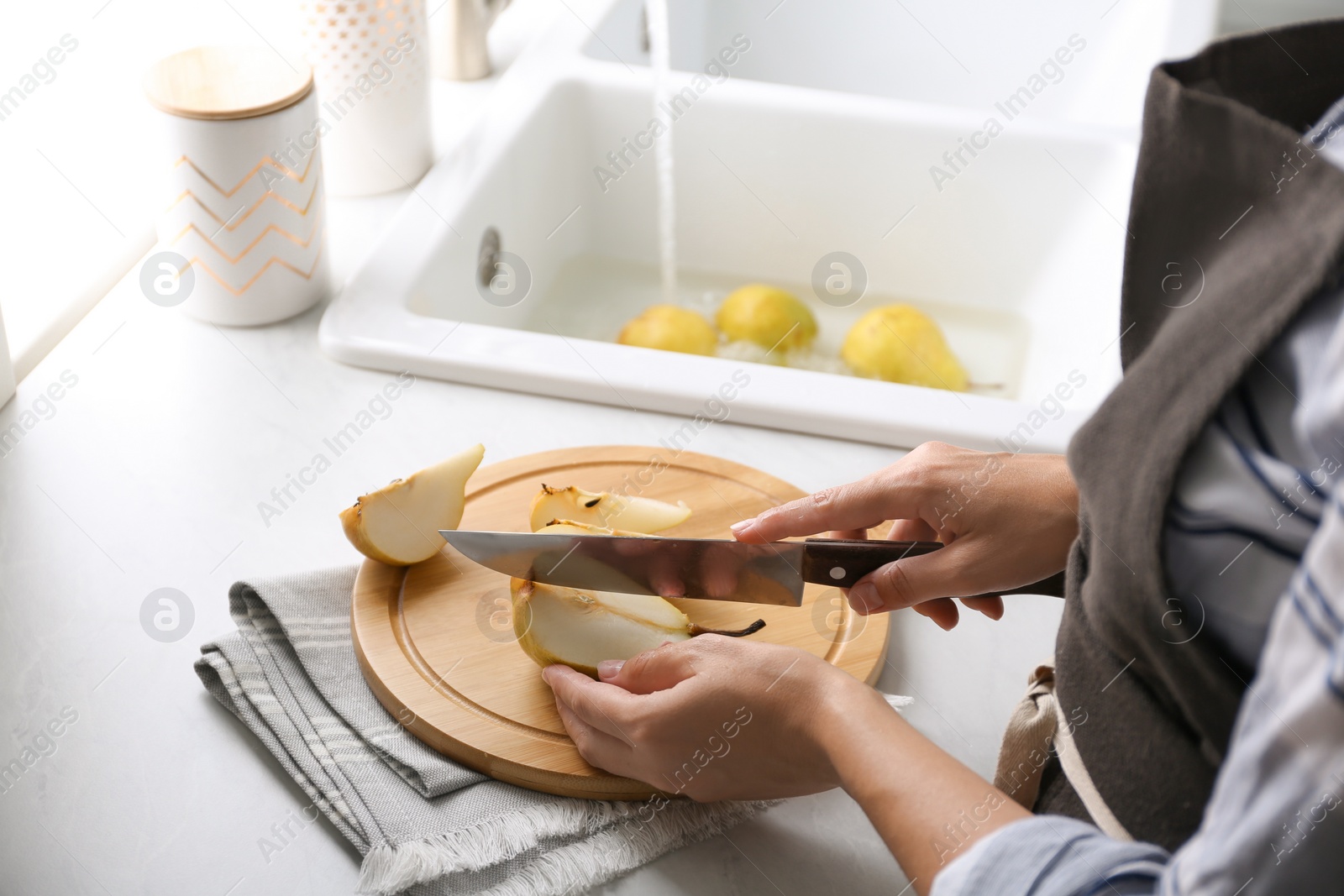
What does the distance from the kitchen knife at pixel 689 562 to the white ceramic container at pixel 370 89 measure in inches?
23.1

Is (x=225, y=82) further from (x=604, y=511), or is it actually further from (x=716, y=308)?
(x=716, y=308)

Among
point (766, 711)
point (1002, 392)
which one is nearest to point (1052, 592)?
point (766, 711)

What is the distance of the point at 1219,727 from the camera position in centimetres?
43

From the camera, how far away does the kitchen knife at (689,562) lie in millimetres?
649

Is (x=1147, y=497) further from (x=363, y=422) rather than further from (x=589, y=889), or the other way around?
(x=363, y=422)

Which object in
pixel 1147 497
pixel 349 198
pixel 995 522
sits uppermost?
pixel 1147 497

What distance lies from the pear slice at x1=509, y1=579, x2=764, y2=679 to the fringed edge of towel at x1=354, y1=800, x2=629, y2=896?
0.08m

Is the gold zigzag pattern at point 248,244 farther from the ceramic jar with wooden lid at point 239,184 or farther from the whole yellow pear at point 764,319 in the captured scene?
A: the whole yellow pear at point 764,319

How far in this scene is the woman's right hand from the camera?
625mm

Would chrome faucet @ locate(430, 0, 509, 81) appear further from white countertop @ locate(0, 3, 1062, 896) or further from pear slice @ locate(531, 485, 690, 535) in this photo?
pear slice @ locate(531, 485, 690, 535)

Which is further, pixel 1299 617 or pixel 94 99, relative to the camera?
pixel 94 99

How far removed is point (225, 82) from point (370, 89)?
207 millimetres

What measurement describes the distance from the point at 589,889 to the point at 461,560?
0.82 ft

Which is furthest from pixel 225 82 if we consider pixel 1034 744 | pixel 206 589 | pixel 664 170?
pixel 1034 744
